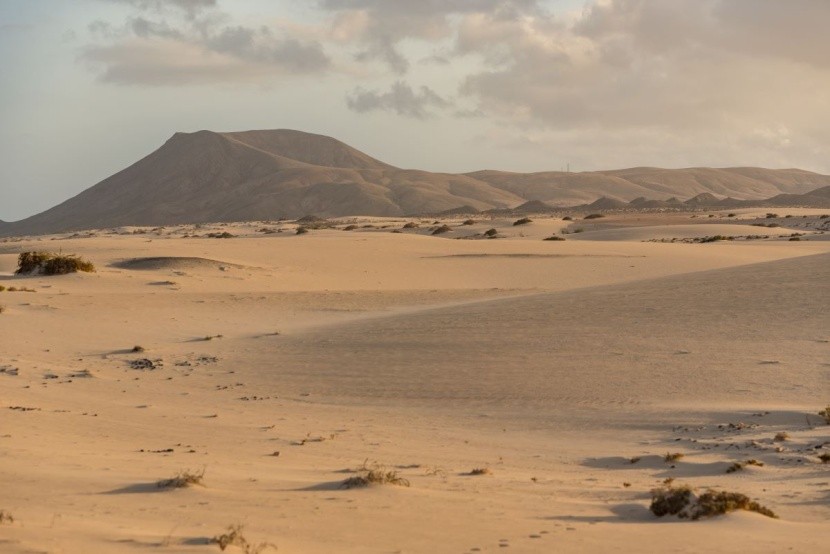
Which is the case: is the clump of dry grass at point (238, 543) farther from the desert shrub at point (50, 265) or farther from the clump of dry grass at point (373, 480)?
the desert shrub at point (50, 265)

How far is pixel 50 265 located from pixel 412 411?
63.2ft

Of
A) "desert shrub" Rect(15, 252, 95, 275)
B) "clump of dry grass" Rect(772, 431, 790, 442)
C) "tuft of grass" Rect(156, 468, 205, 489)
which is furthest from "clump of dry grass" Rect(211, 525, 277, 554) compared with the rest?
"desert shrub" Rect(15, 252, 95, 275)

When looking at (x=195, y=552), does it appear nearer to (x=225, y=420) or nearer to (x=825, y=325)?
(x=225, y=420)

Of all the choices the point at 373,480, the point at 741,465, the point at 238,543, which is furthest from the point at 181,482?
the point at 741,465

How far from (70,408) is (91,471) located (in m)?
4.99

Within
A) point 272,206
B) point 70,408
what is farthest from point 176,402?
point 272,206

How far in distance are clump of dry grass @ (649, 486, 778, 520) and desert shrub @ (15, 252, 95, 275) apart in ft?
81.8

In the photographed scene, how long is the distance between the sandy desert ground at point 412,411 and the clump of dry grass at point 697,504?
134 mm

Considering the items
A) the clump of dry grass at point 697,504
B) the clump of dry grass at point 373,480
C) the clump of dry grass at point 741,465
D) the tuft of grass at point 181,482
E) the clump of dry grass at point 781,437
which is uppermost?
the tuft of grass at point 181,482

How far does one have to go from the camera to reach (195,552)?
6.24 meters

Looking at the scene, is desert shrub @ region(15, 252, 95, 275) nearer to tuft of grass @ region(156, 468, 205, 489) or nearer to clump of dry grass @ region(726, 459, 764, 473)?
tuft of grass @ region(156, 468, 205, 489)

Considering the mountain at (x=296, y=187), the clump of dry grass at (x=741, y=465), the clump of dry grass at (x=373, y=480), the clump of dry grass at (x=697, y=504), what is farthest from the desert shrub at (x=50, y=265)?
the mountain at (x=296, y=187)

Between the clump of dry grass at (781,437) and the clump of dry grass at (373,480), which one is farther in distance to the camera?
the clump of dry grass at (781,437)

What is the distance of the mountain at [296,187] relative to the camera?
129m
